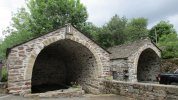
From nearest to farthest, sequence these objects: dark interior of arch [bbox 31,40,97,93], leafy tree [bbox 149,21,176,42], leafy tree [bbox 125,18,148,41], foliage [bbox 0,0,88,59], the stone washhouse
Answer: the stone washhouse < dark interior of arch [bbox 31,40,97,93] < foliage [bbox 0,0,88,59] < leafy tree [bbox 125,18,148,41] < leafy tree [bbox 149,21,176,42]

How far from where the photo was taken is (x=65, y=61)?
17.6 metres

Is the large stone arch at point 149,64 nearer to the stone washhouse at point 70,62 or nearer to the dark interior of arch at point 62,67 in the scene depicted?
the stone washhouse at point 70,62

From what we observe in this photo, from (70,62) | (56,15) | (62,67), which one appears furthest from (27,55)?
(56,15)

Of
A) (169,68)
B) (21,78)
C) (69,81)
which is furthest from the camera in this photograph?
(169,68)

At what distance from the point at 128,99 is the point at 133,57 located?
26.8 ft

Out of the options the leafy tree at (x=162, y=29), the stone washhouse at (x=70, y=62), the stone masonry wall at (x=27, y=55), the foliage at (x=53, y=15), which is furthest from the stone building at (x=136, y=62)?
the leafy tree at (x=162, y=29)

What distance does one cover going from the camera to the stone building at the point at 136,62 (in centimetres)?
1744

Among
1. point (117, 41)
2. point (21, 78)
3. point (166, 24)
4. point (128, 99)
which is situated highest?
point (166, 24)

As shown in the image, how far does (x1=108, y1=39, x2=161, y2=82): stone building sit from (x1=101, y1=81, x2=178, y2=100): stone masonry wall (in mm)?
5447

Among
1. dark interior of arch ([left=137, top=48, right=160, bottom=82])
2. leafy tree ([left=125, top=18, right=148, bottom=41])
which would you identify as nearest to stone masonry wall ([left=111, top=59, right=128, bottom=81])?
dark interior of arch ([left=137, top=48, right=160, bottom=82])

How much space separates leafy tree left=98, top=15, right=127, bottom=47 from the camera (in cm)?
3183

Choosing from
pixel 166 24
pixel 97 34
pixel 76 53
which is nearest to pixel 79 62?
pixel 76 53

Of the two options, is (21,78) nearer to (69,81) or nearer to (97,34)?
(69,81)

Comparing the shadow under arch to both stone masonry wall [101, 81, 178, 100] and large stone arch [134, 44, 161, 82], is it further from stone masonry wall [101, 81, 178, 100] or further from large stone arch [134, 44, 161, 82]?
large stone arch [134, 44, 161, 82]
